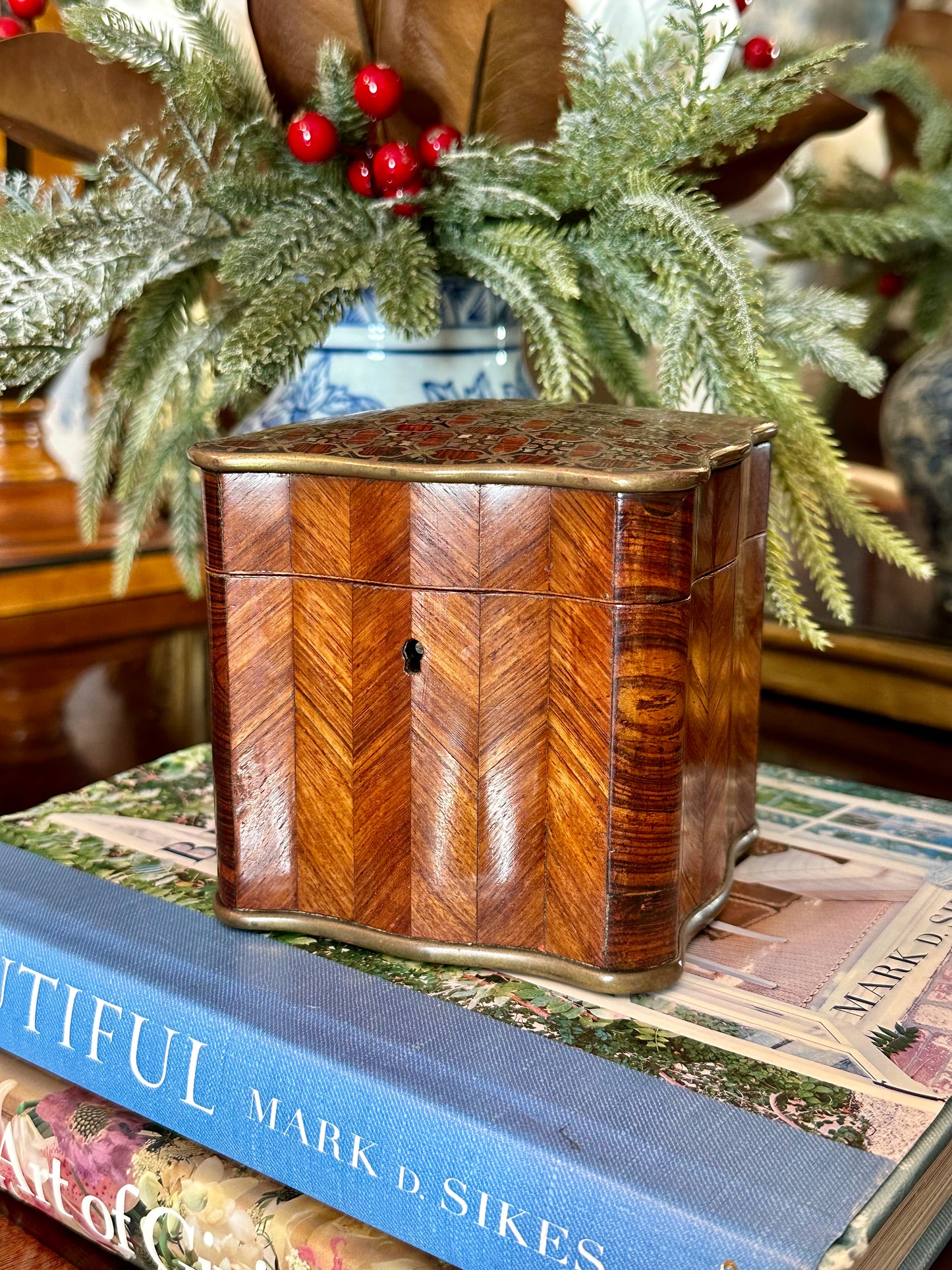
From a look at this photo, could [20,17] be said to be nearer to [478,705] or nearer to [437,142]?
[437,142]

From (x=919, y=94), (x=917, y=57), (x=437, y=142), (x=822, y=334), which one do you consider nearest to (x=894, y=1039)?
(x=822, y=334)

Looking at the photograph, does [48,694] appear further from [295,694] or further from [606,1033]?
[606,1033]

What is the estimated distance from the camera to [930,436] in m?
0.96

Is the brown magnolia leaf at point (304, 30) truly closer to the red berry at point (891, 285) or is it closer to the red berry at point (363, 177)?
the red berry at point (363, 177)

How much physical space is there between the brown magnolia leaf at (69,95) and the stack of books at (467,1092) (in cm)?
43

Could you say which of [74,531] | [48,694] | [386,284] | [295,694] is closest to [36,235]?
[386,284]

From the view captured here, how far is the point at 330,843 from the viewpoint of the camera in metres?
0.54

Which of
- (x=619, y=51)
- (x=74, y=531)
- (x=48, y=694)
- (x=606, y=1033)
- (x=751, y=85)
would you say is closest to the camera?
(x=606, y=1033)

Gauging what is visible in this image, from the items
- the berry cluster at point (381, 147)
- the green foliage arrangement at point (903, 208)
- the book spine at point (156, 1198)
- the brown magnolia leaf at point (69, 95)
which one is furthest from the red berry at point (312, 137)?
the book spine at point (156, 1198)

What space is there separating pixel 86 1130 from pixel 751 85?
58 centimetres

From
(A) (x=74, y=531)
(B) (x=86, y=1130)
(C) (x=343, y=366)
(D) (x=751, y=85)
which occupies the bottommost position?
(B) (x=86, y=1130)

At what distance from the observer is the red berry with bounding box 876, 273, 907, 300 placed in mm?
1134

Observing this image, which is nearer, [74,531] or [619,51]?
[619,51]

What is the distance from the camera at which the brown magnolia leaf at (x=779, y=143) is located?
72 cm
